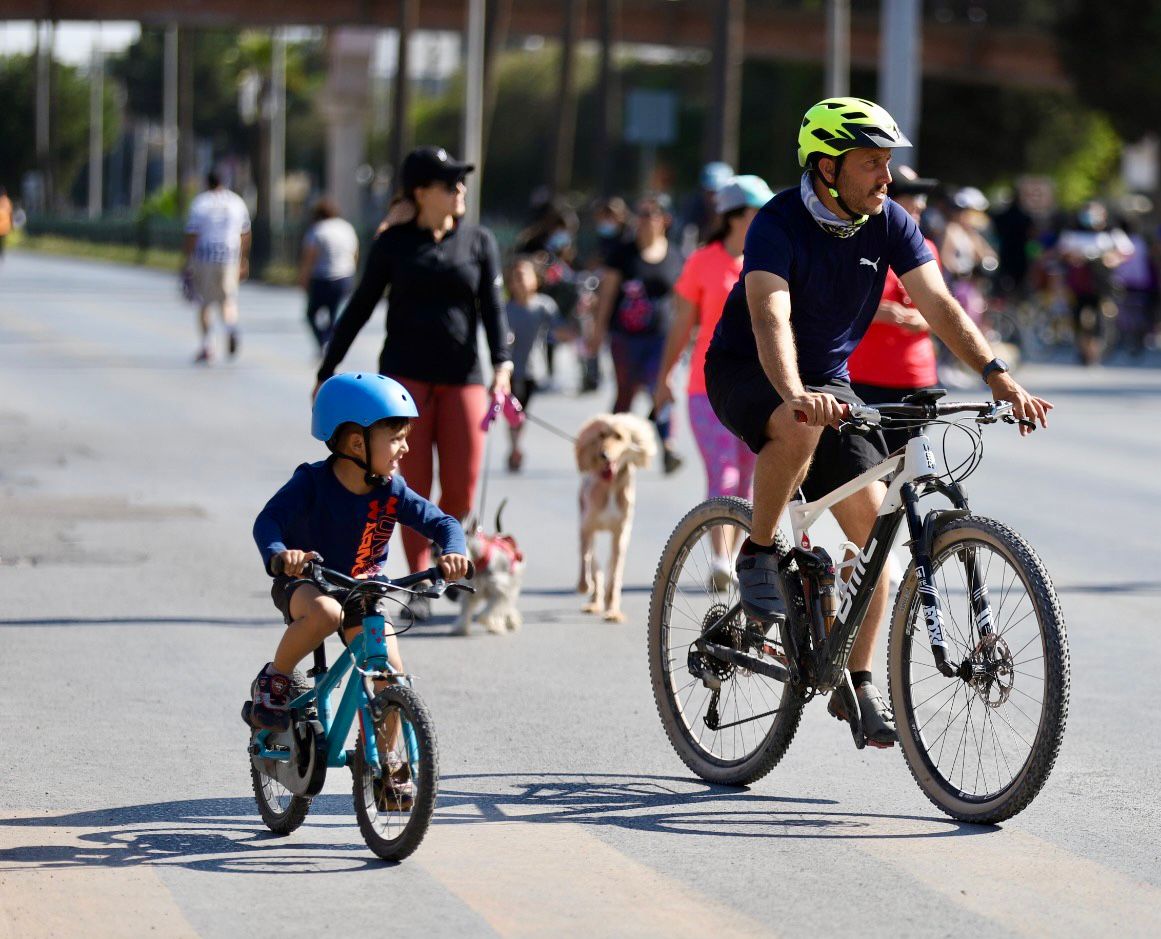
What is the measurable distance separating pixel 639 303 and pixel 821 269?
7845 mm

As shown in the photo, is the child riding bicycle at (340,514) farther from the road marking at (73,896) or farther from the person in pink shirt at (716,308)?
the person in pink shirt at (716,308)

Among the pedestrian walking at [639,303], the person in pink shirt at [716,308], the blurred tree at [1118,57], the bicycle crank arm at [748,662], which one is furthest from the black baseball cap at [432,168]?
the blurred tree at [1118,57]

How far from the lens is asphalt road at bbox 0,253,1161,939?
5316 mm

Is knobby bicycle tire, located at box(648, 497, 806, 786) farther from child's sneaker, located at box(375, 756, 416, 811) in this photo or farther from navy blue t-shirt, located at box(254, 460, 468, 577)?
child's sneaker, located at box(375, 756, 416, 811)

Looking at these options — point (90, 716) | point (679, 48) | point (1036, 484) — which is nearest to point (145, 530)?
point (90, 716)

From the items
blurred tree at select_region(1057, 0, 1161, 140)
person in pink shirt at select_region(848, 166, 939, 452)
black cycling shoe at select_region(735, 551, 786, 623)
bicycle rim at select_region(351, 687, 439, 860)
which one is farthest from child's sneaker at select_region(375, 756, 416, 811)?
blurred tree at select_region(1057, 0, 1161, 140)

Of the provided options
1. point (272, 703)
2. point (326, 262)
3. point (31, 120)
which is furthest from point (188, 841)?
point (31, 120)

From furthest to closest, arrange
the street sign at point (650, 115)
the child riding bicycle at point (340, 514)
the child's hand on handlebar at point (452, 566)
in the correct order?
1. the street sign at point (650, 115)
2. the child riding bicycle at point (340, 514)
3. the child's hand on handlebar at point (452, 566)

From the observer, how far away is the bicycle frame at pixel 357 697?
563 cm

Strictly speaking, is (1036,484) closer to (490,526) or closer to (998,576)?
(490,526)

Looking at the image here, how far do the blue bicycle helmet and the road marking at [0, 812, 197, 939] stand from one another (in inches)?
48.2

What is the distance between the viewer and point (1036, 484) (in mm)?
14984

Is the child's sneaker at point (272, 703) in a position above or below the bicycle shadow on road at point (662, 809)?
above

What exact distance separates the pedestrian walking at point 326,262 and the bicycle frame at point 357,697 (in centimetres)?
1668
